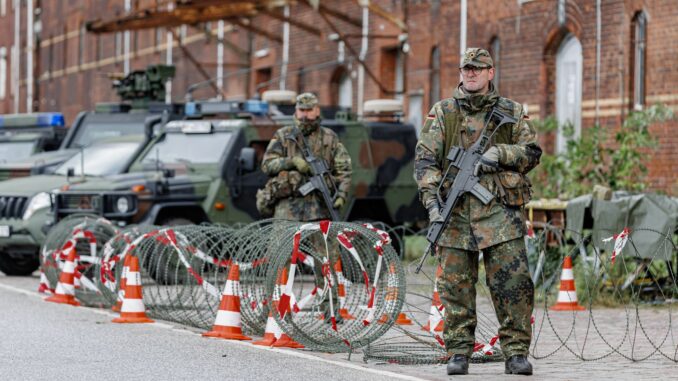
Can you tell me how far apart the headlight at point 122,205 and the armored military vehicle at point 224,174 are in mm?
12

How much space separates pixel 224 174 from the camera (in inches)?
790

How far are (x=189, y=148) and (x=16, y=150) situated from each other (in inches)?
294

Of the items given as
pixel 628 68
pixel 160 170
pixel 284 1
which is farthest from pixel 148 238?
pixel 284 1

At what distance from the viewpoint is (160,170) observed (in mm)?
20094

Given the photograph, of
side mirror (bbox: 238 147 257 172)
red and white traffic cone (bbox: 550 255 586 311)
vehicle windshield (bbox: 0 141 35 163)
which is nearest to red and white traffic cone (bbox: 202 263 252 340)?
red and white traffic cone (bbox: 550 255 586 311)

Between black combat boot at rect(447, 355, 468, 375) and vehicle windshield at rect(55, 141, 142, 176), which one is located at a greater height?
vehicle windshield at rect(55, 141, 142, 176)

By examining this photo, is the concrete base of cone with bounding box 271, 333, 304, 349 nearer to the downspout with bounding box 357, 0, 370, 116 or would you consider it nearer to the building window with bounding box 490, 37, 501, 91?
the building window with bounding box 490, 37, 501, 91

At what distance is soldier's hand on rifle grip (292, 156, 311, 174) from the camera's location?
1454cm

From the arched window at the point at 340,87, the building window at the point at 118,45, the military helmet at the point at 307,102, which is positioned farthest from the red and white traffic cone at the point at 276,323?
the building window at the point at 118,45

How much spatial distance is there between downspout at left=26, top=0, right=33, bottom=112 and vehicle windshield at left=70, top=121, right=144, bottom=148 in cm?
3758

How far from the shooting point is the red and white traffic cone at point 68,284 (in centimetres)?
1645

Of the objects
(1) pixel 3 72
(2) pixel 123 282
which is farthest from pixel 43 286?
(1) pixel 3 72

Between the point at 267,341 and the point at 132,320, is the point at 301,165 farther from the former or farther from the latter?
the point at 267,341

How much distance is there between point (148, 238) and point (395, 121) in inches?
321
